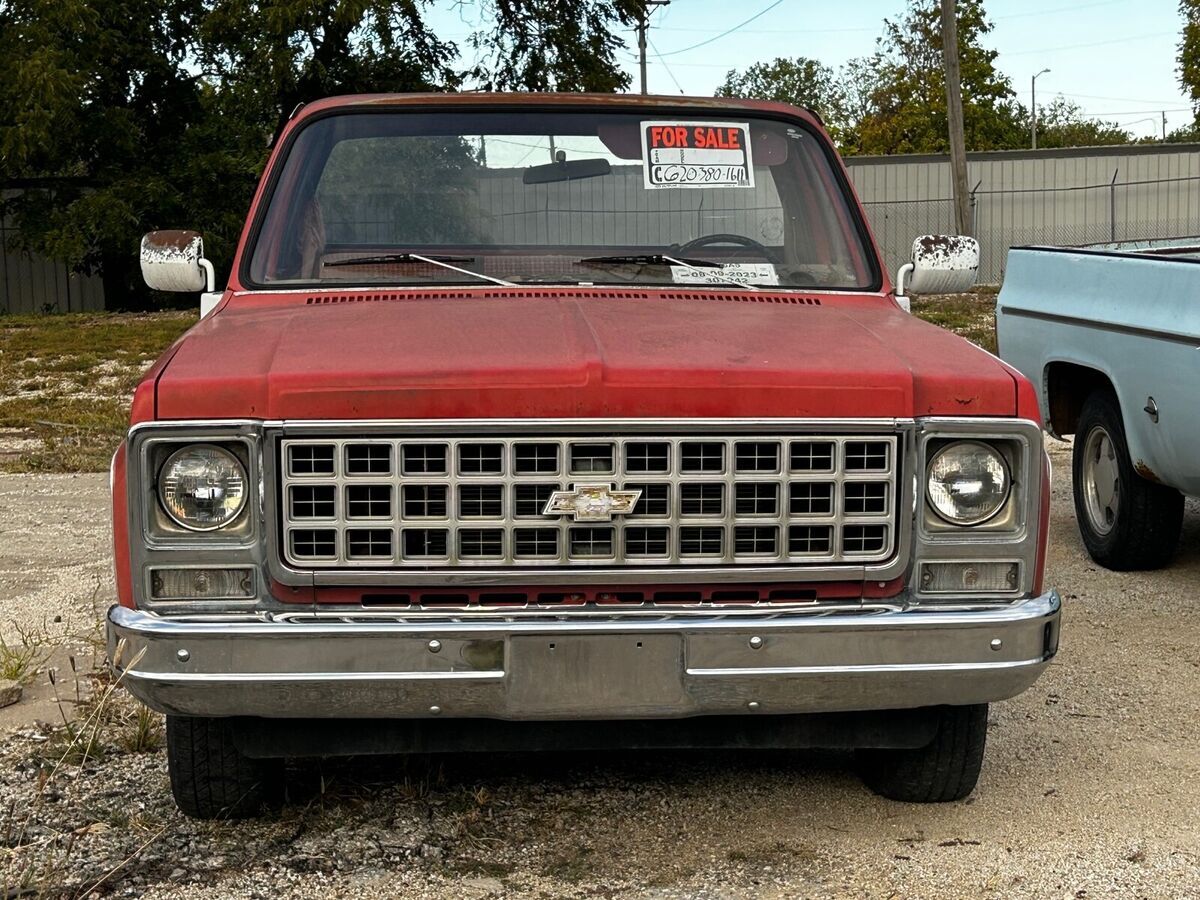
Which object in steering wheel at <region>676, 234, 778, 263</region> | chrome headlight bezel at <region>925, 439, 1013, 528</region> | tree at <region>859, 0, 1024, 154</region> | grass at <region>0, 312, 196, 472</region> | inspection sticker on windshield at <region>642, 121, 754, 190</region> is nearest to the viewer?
chrome headlight bezel at <region>925, 439, 1013, 528</region>

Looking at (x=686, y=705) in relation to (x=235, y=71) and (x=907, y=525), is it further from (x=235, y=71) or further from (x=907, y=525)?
(x=235, y=71)

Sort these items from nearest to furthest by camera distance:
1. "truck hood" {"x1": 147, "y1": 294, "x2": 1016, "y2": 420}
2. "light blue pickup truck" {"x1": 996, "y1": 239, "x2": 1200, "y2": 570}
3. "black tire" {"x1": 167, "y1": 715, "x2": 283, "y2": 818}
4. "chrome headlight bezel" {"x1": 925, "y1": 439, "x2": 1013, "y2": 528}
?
"truck hood" {"x1": 147, "y1": 294, "x2": 1016, "y2": 420}, "chrome headlight bezel" {"x1": 925, "y1": 439, "x2": 1013, "y2": 528}, "black tire" {"x1": 167, "y1": 715, "x2": 283, "y2": 818}, "light blue pickup truck" {"x1": 996, "y1": 239, "x2": 1200, "y2": 570}

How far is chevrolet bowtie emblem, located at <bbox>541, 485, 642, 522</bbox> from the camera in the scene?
311 centimetres

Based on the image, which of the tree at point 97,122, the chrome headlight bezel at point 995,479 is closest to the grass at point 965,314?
the tree at point 97,122

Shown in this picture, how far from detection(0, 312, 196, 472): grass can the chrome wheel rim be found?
4849 millimetres

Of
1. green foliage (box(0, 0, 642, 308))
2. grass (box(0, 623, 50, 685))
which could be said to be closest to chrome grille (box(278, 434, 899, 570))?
grass (box(0, 623, 50, 685))

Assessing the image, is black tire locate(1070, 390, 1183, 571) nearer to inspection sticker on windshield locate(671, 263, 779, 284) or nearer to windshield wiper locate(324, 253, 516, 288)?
inspection sticker on windshield locate(671, 263, 779, 284)

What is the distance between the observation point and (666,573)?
316cm

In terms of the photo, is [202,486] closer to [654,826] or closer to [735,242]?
[654,826]

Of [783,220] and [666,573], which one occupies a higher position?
[783,220]

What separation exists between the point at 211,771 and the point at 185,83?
27185mm

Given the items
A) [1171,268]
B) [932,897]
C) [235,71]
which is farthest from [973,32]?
[932,897]

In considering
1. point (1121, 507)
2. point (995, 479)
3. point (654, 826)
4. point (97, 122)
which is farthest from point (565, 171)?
point (97, 122)

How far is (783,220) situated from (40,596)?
338 cm
